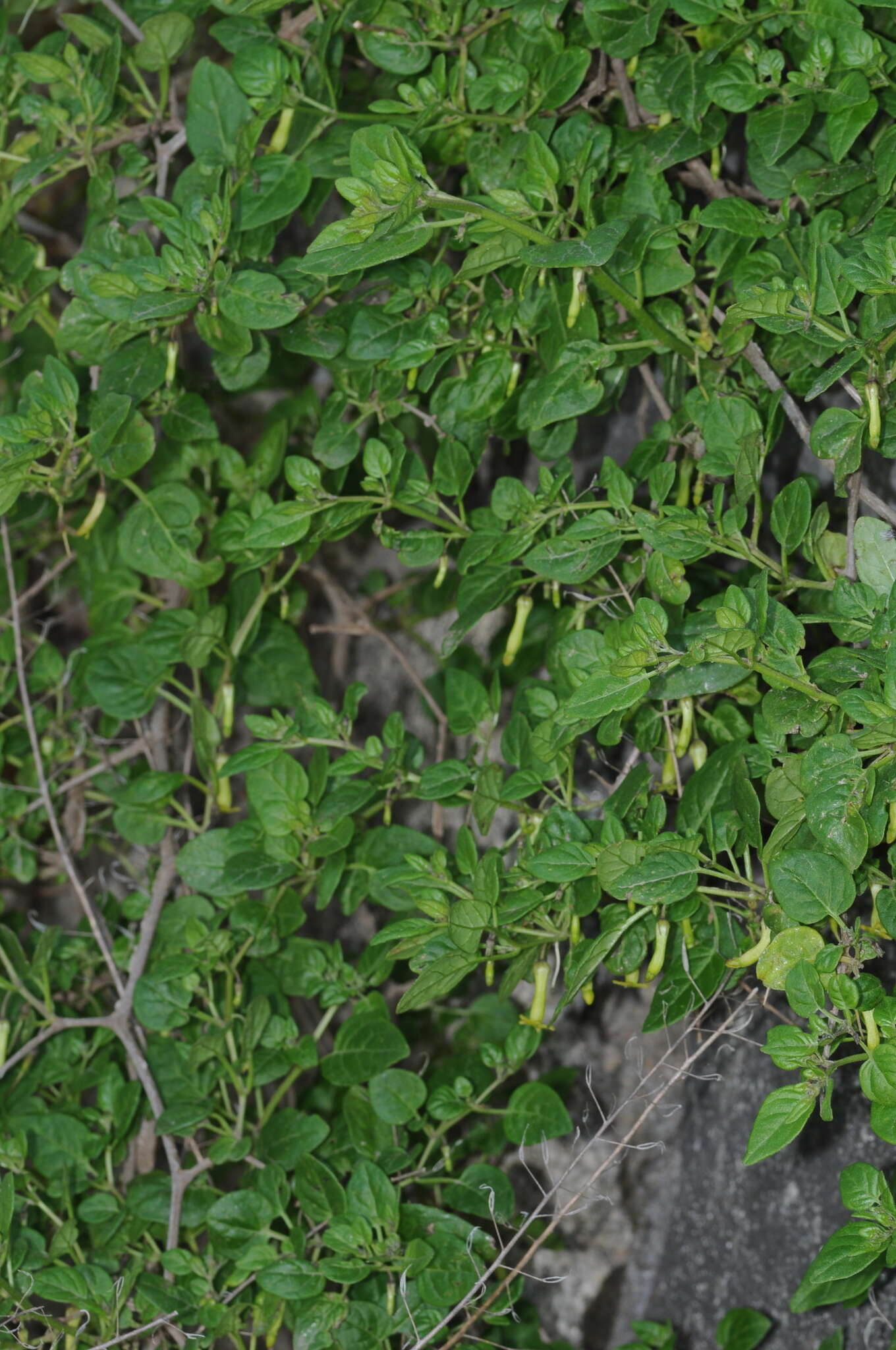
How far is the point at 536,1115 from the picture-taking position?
115cm

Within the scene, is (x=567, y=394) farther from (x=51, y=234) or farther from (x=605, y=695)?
(x=51, y=234)

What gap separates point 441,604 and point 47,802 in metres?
0.48

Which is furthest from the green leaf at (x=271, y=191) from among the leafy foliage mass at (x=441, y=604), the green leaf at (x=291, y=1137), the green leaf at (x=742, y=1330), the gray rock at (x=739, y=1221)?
the green leaf at (x=742, y=1330)

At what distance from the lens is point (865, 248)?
78 cm

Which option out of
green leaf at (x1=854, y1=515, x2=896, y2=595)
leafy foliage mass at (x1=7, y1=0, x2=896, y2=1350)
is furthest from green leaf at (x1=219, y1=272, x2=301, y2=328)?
green leaf at (x1=854, y1=515, x2=896, y2=595)

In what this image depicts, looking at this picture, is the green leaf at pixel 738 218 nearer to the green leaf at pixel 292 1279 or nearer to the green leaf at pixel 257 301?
the green leaf at pixel 257 301

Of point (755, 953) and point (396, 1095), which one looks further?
point (396, 1095)

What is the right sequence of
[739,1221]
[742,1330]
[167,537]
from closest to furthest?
[167,537]
[742,1330]
[739,1221]

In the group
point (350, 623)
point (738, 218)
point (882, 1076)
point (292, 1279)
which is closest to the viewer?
point (882, 1076)

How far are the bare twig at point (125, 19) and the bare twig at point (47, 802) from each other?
52 cm

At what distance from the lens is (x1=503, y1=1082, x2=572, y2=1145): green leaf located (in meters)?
1.14

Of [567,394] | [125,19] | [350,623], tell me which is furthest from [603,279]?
[350,623]

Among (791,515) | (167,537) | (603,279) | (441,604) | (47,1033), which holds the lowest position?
(47,1033)

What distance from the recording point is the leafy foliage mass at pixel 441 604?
2.73ft
